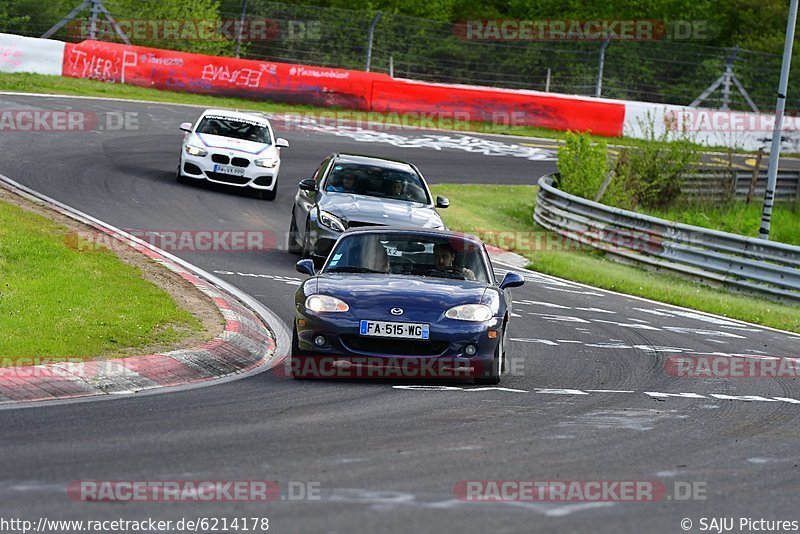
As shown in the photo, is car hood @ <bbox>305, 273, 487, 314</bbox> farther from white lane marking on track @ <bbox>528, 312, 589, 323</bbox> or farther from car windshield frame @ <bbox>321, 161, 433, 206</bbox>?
car windshield frame @ <bbox>321, 161, 433, 206</bbox>

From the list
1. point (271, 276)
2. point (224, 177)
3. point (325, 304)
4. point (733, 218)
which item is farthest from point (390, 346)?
point (733, 218)

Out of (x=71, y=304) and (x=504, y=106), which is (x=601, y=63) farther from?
(x=71, y=304)

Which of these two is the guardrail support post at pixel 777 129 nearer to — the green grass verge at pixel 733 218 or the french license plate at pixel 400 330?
the green grass verge at pixel 733 218

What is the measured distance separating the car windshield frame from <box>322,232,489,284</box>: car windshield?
668 centimetres

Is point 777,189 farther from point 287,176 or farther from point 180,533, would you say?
point 180,533

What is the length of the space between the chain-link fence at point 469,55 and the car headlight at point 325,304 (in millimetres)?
30380

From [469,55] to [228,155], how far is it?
1925 cm

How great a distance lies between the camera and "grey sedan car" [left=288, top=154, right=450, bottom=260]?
1773 cm

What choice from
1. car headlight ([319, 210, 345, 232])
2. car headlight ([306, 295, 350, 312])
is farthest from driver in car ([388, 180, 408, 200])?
car headlight ([306, 295, 350, 312])

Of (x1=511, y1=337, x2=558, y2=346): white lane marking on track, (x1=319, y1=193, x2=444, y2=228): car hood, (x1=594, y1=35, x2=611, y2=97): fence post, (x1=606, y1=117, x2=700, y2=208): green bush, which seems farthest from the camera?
(x1=594, y1=35, x2=611, y2=97): fence post

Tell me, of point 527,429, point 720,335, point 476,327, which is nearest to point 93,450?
point 527,429

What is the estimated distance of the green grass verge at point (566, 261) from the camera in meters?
19.6

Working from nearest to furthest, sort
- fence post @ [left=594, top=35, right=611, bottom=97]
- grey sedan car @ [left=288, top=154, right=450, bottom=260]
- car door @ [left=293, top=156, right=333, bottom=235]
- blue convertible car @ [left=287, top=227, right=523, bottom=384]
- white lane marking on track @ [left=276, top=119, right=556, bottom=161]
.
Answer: blue convertible car @ [left=287, top=227, right=523, bottom=384], grey sedan car @ [left=288, top=154, right=450, bottom=260], car door @ [left=293, top=156, right=333, bottom=235], white lane marking on track @ [left=276, top=119, right=556, bottom=161], fence post @ [left=594, top=35, right=611, bottom=97]

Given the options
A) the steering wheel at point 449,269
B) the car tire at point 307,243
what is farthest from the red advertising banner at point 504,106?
the steering wheel at point 449,269
